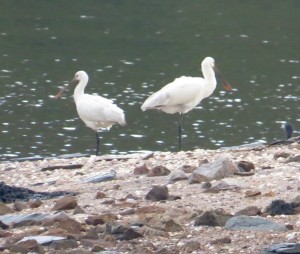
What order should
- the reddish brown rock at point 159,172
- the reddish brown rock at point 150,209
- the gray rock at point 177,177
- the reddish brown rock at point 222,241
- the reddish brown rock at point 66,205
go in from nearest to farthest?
1. the reddish brown rock at point 222,241
2. the reddish brown rock at point 150,209
3. the reddish brown rock at point 66,205
4. the gray rock at point 177,177
5. the reddish brown rock at point 159,172

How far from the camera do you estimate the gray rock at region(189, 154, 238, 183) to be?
35.3ft

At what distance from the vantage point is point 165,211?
29.6ft

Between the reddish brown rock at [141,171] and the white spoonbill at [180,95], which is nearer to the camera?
the reddish brown rock at [141,171]

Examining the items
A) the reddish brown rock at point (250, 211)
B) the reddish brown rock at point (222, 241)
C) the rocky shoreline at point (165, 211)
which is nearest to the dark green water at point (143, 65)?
the rocky shoreline at point (165, 211)

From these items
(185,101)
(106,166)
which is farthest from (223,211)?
(185,101)

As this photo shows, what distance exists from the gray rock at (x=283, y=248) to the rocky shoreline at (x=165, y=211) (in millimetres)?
15

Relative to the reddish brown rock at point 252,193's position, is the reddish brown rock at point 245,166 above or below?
below

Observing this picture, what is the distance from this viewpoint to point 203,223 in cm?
837

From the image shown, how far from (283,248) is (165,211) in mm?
1821

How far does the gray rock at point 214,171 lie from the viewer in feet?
35.3

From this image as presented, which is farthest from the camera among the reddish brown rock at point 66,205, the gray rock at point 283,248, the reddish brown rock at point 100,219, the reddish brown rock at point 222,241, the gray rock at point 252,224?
the reddish brown rock at point 66,205

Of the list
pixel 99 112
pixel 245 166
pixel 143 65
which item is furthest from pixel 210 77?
pixel 143 65

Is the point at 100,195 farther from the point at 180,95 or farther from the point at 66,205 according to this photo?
the point at 180,95

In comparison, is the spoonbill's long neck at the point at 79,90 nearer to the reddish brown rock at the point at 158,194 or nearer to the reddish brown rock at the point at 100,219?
the reddish brown rock at the point at 158,194
